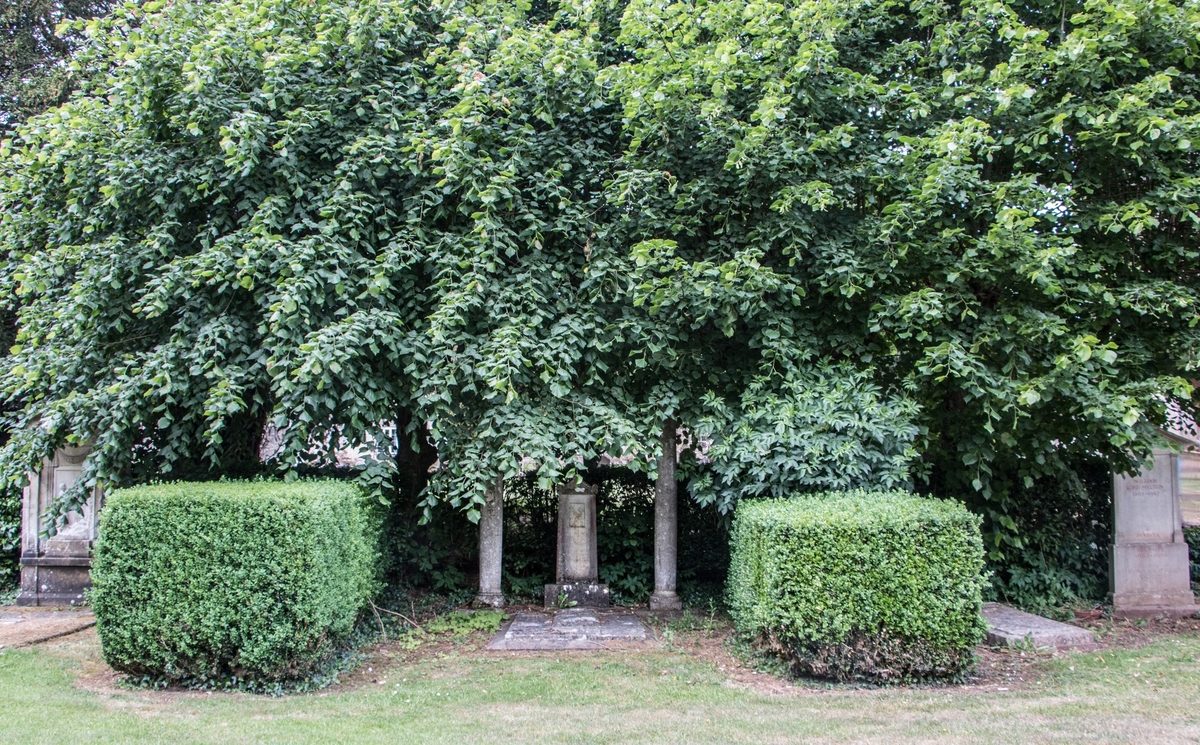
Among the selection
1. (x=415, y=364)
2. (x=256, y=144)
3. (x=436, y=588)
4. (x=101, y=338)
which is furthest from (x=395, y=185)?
(x=436, y=588)

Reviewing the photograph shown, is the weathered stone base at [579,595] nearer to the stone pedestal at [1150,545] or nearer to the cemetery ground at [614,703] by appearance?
the cemetery ground at [614,703]

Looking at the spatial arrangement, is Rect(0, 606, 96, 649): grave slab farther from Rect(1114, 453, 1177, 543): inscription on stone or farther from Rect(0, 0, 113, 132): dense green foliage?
Rect(1114, 453, 1177, 543): inscription on stone

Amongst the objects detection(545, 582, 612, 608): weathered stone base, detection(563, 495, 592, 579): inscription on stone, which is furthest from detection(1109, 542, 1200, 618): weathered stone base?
detection(563, 495, 592, 579): inscription on stone

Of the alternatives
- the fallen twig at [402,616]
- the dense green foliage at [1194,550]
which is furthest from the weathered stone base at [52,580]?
the dense green foliage at [1194,550]

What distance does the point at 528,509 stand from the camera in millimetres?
9102

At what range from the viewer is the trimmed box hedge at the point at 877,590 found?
5.35 metres

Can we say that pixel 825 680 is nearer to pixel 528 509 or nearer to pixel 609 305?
pixel 609 305

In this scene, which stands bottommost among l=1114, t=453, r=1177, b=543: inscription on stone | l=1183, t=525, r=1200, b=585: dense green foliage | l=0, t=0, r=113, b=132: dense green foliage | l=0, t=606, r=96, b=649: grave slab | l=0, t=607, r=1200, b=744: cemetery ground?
l=0, t=606, r=96, b=649: grave slab

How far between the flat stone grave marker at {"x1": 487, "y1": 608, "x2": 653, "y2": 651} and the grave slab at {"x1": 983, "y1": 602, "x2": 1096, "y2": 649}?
3.00 m

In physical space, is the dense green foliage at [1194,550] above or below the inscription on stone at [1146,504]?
below

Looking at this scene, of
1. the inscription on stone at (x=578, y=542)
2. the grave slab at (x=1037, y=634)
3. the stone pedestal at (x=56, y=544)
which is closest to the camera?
the grave slab at (x=1037, y=634)

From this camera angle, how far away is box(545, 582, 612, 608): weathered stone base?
8266mm

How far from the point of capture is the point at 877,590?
5352mm

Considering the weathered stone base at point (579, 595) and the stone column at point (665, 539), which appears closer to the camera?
the stone column at point (665, 539)
